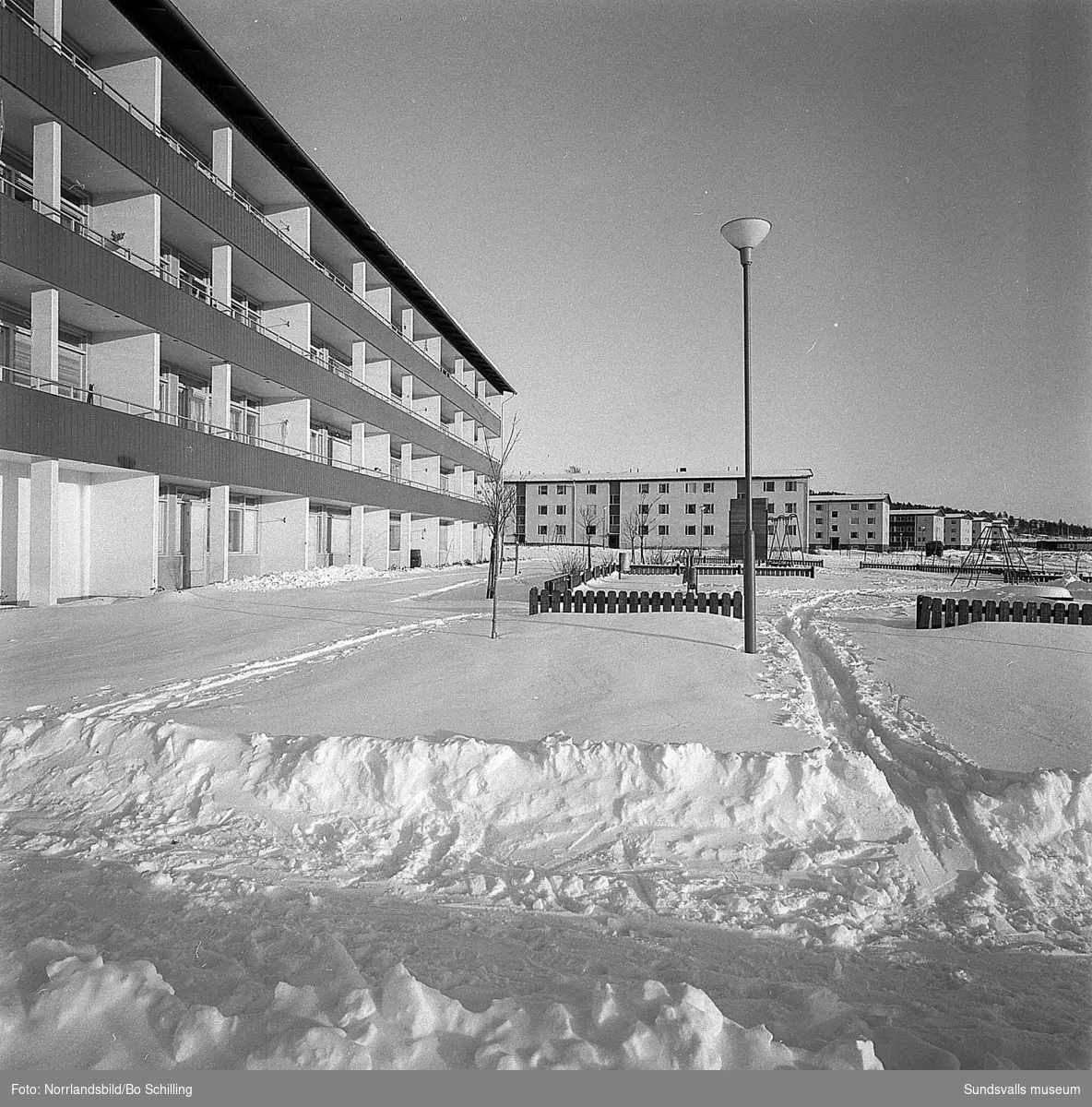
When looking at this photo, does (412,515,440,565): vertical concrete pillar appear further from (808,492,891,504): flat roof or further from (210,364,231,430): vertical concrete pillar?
(808,492,891,504): flat roof

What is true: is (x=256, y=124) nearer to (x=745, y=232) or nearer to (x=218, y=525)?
(x=218, y=525)

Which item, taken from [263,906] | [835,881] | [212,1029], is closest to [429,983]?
[212,1029]

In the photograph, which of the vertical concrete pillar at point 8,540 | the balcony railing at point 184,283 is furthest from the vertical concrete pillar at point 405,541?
the vertical concrete pillar at point 8,540

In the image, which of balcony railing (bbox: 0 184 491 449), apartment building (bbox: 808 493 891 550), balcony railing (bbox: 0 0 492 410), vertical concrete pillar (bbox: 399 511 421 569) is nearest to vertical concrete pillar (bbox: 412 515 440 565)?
vertical concrete pillar (bbox: 399 511 421 569)

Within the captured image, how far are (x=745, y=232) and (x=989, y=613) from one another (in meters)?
9.62

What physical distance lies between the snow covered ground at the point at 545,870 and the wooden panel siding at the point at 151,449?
982 centimetres

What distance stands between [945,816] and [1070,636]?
29.2ft

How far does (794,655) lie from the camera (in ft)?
35.9

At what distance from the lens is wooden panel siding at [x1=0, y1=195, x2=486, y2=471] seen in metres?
16.2

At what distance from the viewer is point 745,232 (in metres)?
9.95

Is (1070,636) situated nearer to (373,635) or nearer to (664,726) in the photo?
(664,726)

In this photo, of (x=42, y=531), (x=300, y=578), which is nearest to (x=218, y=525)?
(x=300, y=578)

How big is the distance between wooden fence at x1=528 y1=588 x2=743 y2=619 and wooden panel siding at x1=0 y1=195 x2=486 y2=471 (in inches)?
527

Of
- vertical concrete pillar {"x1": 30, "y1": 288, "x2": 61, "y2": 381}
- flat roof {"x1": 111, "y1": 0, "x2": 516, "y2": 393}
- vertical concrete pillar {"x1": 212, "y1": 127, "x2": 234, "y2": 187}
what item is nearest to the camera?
vertical concrete pillar {"x1": 30, "y1": 288, "x2": 61, "y2": 381}
